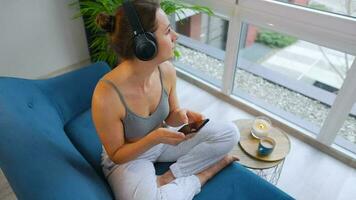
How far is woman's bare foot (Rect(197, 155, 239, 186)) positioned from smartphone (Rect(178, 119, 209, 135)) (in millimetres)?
207

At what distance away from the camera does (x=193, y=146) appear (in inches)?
47.6

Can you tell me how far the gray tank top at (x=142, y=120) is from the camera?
972 millimetres

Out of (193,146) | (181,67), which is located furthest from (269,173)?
(181,67)

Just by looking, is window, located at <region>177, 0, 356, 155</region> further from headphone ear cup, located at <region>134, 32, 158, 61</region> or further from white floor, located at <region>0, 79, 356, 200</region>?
headphone ear cup, located at <region>134, 32, 158, 61</region>

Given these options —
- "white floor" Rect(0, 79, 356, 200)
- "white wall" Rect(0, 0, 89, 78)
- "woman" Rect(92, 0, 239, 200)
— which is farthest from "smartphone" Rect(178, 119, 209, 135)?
"white wall" Rect(0, 0, 89, 78)

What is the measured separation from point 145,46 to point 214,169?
0.66 meters

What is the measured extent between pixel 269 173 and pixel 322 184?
336mm

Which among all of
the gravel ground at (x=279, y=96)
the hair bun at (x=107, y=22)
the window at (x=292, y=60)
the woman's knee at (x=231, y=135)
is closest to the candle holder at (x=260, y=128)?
the woman's knee at (x=231, y=135)

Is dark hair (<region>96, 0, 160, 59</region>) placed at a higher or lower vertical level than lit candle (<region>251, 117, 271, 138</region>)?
higher

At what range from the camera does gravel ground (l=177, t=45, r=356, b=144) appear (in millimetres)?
1785

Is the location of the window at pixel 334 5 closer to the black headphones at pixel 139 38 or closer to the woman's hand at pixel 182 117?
the woman's hand at pixel 182 117

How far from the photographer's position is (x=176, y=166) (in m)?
1.15

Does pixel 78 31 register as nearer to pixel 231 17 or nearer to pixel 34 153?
pixel 231 17

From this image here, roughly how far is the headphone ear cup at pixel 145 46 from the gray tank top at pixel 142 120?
0.18 m
